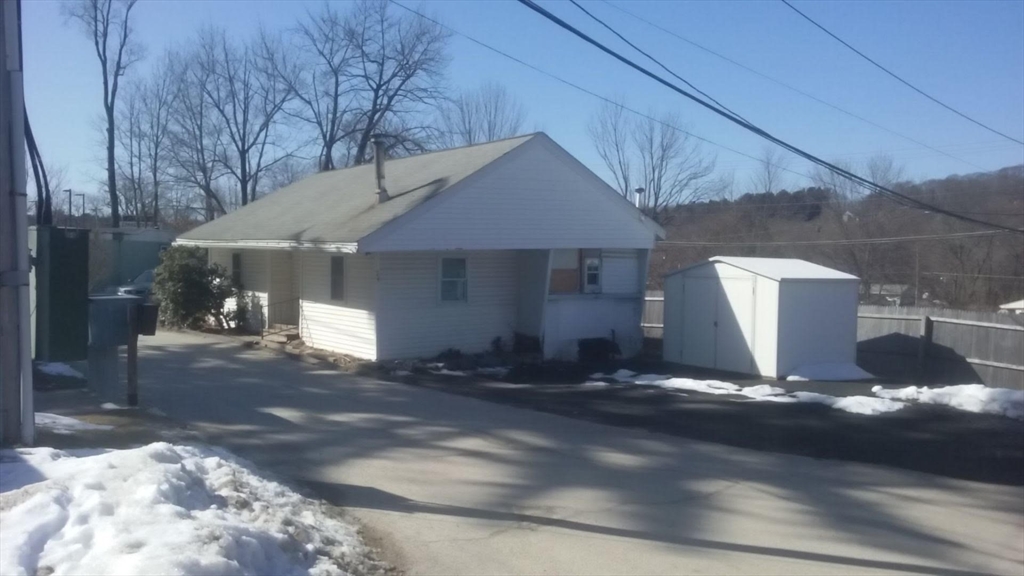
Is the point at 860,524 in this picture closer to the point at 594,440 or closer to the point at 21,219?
Result: the point at 594,440

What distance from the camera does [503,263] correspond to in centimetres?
2197

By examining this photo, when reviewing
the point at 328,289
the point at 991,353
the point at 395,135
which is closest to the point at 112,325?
the point at 328,289

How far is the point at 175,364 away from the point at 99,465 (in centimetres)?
1187

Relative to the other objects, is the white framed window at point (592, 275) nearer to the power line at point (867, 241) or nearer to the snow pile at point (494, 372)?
the snow pile at point (494, 372)

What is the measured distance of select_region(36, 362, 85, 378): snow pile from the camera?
545 inches

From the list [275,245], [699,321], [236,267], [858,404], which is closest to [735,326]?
[699,321]

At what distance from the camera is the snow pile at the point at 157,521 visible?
520 centimetres

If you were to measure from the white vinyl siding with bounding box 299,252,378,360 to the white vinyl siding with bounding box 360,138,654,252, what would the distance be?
4.52ft

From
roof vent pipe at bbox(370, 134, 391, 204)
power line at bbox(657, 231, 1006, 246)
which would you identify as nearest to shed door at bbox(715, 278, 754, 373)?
roof vent pipe at bbox(370, 134, 391, 204)

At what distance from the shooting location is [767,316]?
19.1 meters

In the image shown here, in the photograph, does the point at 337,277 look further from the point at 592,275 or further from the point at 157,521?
the point at 157,521

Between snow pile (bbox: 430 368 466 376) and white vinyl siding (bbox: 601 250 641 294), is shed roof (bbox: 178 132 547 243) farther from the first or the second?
white vinyl siding (bbox: 601 250 641 294)

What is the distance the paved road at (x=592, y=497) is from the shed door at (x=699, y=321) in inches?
309

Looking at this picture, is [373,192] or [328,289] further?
[373,192]
